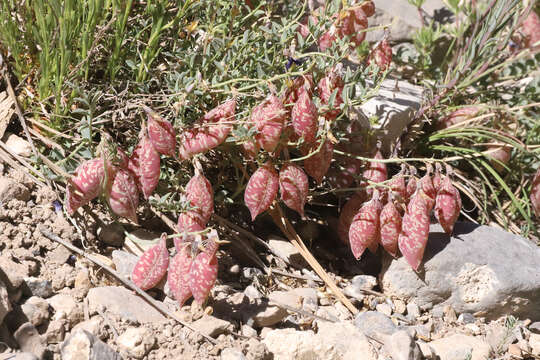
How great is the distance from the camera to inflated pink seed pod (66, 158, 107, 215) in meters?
1.88

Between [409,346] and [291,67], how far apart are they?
966mm

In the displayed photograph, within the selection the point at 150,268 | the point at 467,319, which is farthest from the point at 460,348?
the point at 150,268

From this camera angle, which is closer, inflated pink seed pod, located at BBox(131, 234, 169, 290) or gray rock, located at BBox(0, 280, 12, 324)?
gray rock, located at BBox(0, 280, 12, 324)

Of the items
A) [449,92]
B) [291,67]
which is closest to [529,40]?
[449,92]

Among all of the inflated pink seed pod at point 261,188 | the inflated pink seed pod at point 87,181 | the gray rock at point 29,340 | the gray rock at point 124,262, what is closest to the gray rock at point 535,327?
the inflated pink seed pod at point 261,188

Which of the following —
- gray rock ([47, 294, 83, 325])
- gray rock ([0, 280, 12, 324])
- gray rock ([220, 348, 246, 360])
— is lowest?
gray rock ([220, 348, 246, 360])

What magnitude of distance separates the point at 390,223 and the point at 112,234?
982mm

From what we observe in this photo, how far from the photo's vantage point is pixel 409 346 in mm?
1925

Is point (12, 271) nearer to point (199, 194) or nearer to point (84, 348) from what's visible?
point (84, 348)

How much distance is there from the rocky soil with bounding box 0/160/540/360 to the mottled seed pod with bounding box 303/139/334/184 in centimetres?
38

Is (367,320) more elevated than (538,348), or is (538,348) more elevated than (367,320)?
(367,320)

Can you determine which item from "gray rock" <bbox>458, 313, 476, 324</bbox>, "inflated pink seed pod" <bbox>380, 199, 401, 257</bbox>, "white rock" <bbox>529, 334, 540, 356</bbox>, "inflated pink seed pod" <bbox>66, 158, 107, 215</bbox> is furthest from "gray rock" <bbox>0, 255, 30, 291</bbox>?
"white rock" <bbox>529, 334, 540, 356</bbox>

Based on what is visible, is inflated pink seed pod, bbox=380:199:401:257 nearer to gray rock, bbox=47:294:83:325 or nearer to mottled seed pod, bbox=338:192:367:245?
mottled seed pod, bbox=338:192:367:245

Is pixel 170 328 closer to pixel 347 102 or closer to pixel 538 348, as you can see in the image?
pixel 347 102
